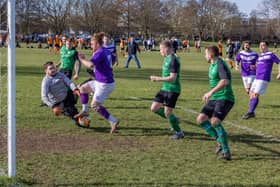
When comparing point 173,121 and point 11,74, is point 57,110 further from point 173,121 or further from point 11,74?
point 11,74

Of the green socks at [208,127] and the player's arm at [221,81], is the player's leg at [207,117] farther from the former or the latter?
the player's arm at [221,81]

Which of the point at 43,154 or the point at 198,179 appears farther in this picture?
the point at 43,154

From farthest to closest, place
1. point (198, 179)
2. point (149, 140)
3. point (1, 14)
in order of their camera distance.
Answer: point (149, 140)
point (1, 14)
point (198, 179)

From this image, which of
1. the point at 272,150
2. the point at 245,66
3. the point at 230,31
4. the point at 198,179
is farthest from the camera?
the point at 230,31

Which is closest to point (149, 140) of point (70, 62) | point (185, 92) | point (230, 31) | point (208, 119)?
point (208, 119)

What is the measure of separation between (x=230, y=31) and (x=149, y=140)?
80591 millimetres

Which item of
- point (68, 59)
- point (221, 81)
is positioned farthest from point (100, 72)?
point (68, 59)

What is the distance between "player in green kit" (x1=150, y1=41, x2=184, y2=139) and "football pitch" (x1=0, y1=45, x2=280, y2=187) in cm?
37

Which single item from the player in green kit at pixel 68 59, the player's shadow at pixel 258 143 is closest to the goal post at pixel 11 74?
the player's shadow at pixel 258 143

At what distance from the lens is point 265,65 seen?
10.5 metres

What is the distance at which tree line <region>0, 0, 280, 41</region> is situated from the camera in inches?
2773

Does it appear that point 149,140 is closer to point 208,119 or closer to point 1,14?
point 208,119

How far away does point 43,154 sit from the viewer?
6.58 meters

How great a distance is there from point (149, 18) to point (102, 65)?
219 ft
